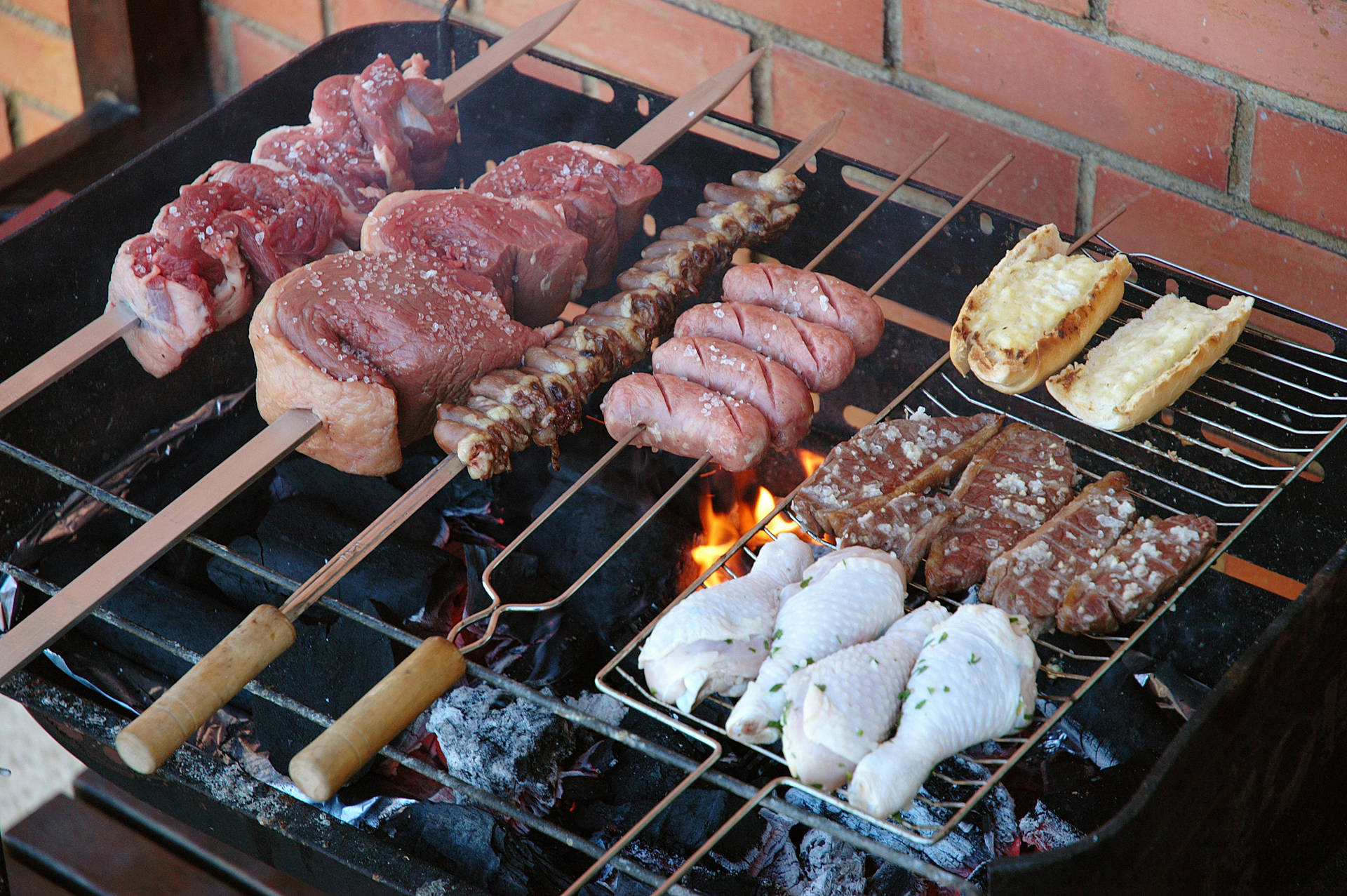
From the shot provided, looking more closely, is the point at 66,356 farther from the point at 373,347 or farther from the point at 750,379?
the point at 750,379

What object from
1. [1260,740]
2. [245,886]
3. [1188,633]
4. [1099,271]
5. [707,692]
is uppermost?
→ [1099,271]

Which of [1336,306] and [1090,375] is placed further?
[1336,306]

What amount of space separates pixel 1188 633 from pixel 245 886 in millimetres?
2156

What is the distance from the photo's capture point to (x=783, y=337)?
2.60 metres

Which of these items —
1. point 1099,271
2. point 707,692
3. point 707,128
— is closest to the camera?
point 707,692

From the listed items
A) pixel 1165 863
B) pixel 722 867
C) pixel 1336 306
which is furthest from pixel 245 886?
pixel 1336 306

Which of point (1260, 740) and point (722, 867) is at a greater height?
point (1260, 740)

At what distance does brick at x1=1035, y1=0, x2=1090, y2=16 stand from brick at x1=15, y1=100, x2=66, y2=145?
11.1 ft

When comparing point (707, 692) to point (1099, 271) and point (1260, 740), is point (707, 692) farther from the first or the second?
point (1099, 271)

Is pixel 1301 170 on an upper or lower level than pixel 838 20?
lower

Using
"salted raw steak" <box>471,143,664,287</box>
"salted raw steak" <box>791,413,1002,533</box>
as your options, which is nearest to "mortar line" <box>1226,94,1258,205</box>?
"salted raw steak" <box>791,413,1002,533</box>

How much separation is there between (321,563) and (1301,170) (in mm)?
2271

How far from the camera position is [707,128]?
3.90 m

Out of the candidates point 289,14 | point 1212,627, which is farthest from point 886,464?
point 289,14
